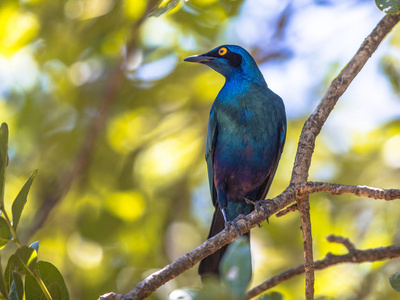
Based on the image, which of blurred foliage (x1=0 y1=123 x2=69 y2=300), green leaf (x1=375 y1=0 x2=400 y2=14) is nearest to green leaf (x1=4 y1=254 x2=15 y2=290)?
blurred foliage (x1=0 y1=123 x2=69 y2=300)

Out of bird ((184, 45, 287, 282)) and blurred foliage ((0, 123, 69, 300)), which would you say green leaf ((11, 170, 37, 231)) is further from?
bird ((184, 45, 287, 282))

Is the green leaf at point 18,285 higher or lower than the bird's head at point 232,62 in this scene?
lower

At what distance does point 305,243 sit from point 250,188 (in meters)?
1.90

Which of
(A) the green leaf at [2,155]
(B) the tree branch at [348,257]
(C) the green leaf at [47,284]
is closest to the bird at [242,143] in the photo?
(B) the tree branch at [348,257]

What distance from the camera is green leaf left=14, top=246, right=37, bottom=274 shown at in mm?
2113

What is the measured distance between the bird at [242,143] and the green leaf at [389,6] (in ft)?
6.70

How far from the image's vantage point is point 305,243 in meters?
2.82

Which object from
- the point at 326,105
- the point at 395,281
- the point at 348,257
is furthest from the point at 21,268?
the point at 348,257

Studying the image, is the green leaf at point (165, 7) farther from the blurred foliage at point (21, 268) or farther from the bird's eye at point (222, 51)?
the bird's eye at point (222, 51)

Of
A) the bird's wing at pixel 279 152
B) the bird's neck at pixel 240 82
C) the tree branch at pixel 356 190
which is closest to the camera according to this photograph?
the tree branch at pixel 356 190

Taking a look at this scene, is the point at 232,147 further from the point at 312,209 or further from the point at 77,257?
the point at 77,257

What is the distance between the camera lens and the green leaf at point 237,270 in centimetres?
153

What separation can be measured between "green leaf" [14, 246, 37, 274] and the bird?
7.65 ft

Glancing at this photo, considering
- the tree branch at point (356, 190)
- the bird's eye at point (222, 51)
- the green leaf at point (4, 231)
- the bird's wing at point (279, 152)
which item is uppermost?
the bird's eye at point (222, 51)
